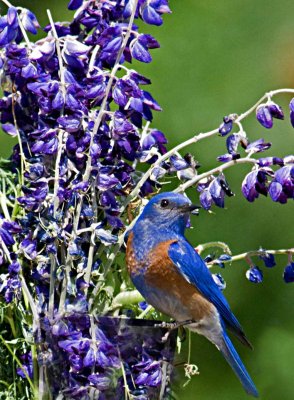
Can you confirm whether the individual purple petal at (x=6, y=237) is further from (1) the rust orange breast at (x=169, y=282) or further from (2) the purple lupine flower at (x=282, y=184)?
(2) the purple lupine flower at (x=282, y=184)

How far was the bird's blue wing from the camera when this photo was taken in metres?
1.54

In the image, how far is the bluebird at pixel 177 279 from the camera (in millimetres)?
1538

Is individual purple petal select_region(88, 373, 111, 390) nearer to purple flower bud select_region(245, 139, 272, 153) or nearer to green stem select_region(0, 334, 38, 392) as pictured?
green stem select_region(0, 334, 38, 392)

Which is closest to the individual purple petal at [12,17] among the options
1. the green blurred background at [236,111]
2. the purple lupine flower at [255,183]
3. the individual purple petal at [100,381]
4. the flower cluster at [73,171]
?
the flower cluster at [73,171]

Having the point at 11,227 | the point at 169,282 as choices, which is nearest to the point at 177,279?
the point at 169,282

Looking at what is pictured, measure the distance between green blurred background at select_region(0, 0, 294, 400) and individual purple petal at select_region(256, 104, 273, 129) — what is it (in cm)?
130

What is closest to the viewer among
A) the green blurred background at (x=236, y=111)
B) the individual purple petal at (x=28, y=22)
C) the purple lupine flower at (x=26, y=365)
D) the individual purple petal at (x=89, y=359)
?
the individual purple petal at (x=89, y=359)

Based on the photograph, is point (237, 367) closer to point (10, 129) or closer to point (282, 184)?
point (282, 184)

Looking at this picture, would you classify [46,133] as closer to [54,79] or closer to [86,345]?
[54,79]

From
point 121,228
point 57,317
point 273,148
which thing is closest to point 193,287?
point 121,228

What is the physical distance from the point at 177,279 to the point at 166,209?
10cm

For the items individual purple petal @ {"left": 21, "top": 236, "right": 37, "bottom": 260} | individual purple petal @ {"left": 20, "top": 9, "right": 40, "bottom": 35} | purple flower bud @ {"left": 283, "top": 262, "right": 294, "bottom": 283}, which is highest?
individual purple petal @ {"left": 20, "top": 9, "right": 40, "bottom": 35}

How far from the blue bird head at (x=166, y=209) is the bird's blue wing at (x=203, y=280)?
5 cm

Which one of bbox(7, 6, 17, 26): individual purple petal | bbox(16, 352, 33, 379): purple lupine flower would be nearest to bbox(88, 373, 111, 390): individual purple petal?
bbox(16, 352, 33, 379): purple lupine flower
